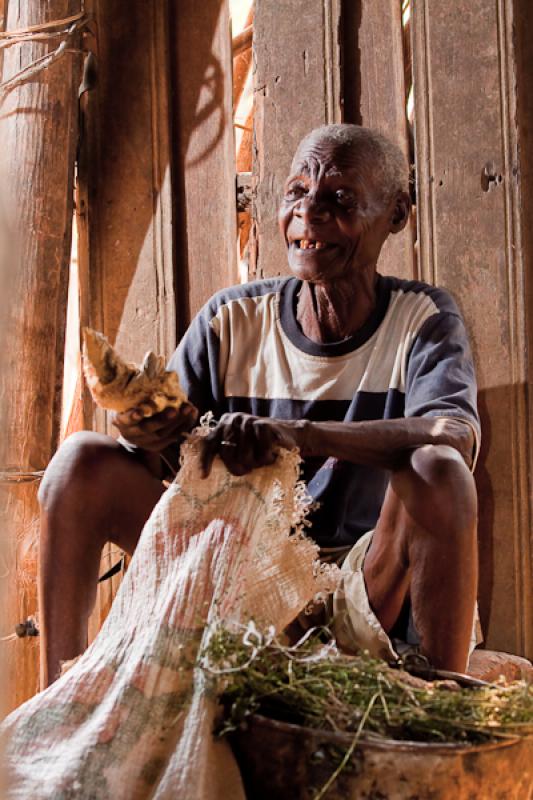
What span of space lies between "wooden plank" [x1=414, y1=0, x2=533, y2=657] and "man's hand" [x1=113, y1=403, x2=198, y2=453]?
53.2 inches

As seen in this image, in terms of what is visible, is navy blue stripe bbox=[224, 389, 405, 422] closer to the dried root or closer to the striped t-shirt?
the striped t-shirt

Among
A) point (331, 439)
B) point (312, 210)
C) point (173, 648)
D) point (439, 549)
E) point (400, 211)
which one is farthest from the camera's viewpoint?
point (400, 211)

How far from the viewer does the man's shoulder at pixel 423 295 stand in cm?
308

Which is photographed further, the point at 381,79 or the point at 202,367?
the point at 381,79

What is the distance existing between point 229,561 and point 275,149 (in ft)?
6.36

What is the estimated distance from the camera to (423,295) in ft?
10.3

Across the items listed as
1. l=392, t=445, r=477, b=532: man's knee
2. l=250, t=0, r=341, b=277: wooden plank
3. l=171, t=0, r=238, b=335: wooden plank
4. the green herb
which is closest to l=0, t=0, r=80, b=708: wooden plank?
l=171, t=0, r=238, b=335: wooden plank

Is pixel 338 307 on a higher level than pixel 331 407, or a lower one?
higher

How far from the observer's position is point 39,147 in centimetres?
370

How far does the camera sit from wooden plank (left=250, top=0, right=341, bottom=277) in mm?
3703

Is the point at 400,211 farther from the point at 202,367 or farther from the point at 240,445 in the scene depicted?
→ the point at 240,445

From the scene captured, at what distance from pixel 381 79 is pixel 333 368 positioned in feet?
3.92

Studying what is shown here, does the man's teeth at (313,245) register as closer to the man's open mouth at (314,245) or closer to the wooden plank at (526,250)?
the man's open mouth at (314,245)

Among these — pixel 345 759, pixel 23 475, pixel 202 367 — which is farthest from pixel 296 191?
pixel 345 759
